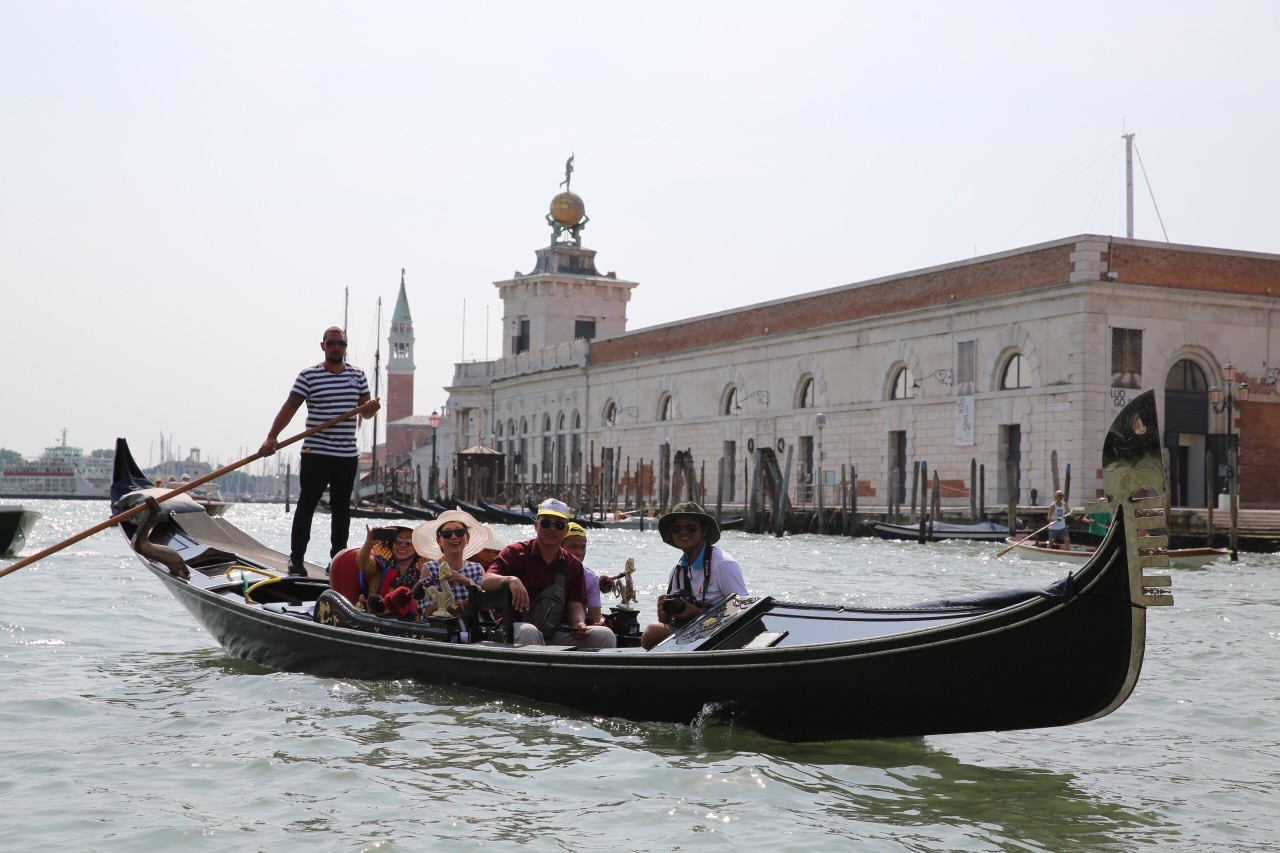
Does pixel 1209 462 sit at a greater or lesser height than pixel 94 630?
greater

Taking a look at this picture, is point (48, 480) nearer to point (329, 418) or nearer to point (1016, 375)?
point (1016, 375)

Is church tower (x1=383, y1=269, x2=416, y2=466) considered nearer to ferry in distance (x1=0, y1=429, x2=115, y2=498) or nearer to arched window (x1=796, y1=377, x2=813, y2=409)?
ferry in distance (x1=0, y1=429, x2=115, y2=498)

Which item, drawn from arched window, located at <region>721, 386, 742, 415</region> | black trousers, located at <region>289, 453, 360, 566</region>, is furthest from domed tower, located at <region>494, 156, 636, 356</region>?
black trousers, located at <region>289, 453, 360, 566</region>

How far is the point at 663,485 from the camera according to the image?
1320 inches

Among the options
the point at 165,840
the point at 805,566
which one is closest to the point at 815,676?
the point at 165,840

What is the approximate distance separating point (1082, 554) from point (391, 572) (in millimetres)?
12838

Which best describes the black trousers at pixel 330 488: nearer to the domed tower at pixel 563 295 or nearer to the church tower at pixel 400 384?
the domed tower at pixel 563 295

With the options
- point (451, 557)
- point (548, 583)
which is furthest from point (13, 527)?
point (548, 583)

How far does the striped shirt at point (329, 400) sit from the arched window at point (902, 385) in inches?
874

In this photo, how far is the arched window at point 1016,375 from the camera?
26469 mm

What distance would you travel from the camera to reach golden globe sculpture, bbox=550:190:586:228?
51.2m

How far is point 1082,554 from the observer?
18.3 meters

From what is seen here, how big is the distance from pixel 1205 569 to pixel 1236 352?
→ 8538 millimetres

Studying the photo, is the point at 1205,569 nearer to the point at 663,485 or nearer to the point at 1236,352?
the point at 1236,352
